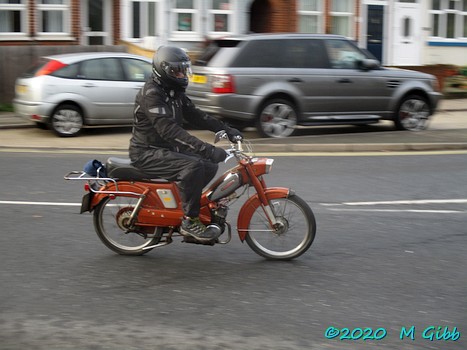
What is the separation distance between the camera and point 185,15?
72.9 feet

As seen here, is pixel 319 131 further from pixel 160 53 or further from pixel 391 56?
pixel 391 56

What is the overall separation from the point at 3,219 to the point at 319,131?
28.0ft

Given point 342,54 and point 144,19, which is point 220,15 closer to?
point 144,19

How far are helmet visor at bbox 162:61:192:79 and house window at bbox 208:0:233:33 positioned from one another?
17.0m

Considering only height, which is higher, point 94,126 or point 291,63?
point 291,63

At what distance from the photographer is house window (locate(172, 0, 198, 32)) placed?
2206cm

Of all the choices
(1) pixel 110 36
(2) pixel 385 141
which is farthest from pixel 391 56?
(2) pixel 385 141

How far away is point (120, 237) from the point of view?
6410mm

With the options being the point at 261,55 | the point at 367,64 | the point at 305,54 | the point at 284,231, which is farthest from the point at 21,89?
the point at 284,231

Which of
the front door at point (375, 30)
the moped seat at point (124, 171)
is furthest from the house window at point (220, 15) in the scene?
the moped seat at point (124, 171)

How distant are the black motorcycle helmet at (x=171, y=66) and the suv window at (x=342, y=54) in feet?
27.7

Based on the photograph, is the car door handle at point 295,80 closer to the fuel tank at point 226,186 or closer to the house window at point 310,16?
the fuel tank at point 226,186

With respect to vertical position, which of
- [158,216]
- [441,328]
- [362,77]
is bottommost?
[441,328]

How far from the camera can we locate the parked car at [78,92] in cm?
1392
